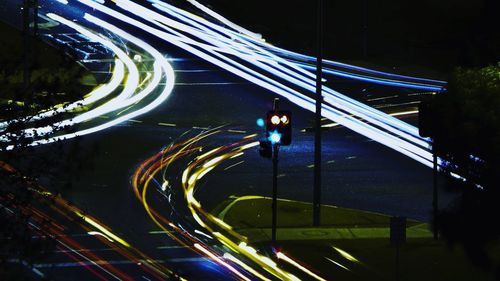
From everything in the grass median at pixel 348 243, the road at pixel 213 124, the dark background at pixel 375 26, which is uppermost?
the dark background at pixel 375 26

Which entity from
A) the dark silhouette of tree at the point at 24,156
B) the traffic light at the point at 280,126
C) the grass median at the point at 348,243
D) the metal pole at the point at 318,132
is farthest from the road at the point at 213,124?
the traffic light at the point at 280,126

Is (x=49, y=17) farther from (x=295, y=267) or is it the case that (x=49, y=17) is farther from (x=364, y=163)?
(x=295, y=267)

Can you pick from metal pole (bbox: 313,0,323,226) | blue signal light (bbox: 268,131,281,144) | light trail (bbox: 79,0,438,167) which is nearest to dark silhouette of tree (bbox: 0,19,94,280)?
blue signal light (bbox: 268,131,281,144)

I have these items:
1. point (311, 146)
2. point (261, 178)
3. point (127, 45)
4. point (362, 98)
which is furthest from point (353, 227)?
point (127, 45)

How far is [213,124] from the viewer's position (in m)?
39.5

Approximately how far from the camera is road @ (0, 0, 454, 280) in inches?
1091

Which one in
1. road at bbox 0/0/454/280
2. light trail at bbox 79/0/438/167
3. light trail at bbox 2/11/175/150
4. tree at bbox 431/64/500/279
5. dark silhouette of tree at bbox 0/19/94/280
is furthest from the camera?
light trail at bbox 2/11/175/150

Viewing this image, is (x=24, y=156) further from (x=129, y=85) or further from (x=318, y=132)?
(x=129, y=85)

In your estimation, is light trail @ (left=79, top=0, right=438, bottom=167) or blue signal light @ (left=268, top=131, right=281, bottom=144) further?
light trail @ (left=79, top=0, right=438, bottom=167)

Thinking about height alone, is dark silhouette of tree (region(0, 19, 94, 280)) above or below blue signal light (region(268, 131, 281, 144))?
above

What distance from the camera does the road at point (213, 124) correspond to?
90.9 ft

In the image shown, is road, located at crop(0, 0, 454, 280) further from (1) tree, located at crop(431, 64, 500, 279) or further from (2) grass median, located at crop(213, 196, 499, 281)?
(1) tree, located at crop(431, 64, 500, 279)

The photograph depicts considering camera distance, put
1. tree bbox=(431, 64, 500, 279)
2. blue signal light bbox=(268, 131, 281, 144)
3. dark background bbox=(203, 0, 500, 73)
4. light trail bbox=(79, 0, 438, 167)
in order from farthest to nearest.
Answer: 1. dark background bbox=(203, 0, 500, 73)
2. light trail bbox=(79, 0, 438, 167)
3. blue signal light bbox=(268, 131, 281, 144)
4. tree bbox=(431, 64, 500, 279)

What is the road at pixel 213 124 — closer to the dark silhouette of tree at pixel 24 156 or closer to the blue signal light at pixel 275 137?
the dark silhouette of tree at pixel 24 156
